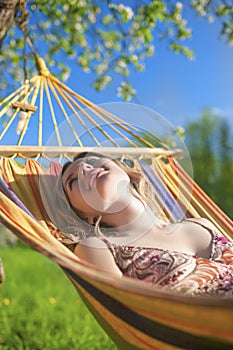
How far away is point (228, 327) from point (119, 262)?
2.01ft

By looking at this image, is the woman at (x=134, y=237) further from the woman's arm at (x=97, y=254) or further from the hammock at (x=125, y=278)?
the hammock at (x=125, y=278)

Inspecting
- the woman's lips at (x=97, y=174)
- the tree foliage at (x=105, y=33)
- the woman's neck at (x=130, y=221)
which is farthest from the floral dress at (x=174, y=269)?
the tree foliage at (x=105, y=33)

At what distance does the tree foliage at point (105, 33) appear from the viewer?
12.8 feet

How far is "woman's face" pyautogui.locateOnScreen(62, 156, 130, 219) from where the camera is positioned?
194cm

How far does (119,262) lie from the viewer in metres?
1.80

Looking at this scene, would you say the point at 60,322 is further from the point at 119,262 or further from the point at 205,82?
the point at 205,82

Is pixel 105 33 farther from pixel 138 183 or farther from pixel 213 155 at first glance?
pixel 213 155

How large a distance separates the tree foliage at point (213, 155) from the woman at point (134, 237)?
12.7m

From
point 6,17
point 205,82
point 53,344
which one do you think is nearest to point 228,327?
point 6,17

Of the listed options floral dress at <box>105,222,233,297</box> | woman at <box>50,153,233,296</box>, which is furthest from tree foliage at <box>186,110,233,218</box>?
floral dress at <box>105,222,233,297</box>

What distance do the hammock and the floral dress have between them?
0.65 feet

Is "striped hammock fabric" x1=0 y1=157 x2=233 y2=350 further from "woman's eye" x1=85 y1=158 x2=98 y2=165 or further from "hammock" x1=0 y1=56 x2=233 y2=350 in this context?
"woman's eye" x1=85 y1=158 x2=98 y2=165

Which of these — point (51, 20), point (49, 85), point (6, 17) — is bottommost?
point (49, 85)

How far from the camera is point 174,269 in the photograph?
1.77m
